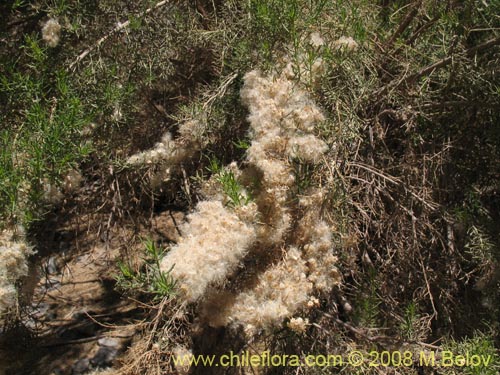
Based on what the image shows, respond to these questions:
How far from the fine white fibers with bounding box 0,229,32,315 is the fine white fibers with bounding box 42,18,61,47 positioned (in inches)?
36.4

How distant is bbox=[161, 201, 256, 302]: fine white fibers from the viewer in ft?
5.45

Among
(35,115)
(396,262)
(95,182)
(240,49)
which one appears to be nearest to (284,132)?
(240,49)

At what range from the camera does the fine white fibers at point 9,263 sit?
199 centimetres

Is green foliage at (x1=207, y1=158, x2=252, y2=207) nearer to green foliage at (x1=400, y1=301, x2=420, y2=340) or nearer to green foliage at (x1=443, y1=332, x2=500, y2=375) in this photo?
green foliage at (x1=400, y1=301, x2=420, y2=340)

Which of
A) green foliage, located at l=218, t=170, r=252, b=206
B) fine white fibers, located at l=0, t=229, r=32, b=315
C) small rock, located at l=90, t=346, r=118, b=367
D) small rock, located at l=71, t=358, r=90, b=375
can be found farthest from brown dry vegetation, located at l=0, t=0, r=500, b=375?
small rock, located at l=90, t=346, r=118, b=367

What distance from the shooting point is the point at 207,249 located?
1.70 metres

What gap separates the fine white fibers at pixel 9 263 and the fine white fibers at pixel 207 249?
72 centimetres

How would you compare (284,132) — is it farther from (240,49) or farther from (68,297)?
(68,297)

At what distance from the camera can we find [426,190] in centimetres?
268

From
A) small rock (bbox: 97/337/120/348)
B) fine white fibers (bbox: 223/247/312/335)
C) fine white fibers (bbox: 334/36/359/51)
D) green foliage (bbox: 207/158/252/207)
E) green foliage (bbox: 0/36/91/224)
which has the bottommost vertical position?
small rock (bbox: 97/337/120/348)

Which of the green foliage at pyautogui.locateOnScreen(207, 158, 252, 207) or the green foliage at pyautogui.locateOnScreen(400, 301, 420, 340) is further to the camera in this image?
the green foliage at pyautogui.locateOnScreen(400, 301, 420, 340)

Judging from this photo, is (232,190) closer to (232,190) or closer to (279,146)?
(232,190)

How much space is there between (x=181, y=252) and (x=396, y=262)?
1573 mm

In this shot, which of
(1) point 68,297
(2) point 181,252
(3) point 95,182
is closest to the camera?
(2) point 181,252
